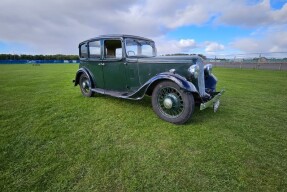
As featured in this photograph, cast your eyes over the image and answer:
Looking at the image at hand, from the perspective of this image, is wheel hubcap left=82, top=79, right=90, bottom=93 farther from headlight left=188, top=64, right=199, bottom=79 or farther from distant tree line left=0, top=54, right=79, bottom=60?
distant tree line left=0, top=54, right=79, bottom=60

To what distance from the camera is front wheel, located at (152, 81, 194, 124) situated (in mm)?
3432

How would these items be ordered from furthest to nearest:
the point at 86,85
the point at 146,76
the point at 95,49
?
1. the point at 86,85
2. the point at 95,49
3. the point at 146,76

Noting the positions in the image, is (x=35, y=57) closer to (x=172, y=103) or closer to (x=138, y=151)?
(x=172, y=103)

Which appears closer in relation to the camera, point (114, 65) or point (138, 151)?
point (138, 151)

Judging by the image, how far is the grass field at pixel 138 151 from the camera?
201cm

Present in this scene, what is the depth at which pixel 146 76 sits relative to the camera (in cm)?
429

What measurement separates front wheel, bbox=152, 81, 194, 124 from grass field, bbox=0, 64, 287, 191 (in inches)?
7.5

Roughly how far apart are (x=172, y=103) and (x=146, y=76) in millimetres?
1092

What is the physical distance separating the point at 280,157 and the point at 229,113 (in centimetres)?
194

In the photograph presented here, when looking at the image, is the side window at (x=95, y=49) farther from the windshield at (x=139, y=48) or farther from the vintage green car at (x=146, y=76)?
the windshield at (x=139, y=48)

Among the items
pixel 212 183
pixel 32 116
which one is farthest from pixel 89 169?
pixel 32 116

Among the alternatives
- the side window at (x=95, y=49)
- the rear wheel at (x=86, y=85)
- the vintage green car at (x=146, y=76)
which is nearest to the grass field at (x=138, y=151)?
the vintage green car at (x=146, y=76)

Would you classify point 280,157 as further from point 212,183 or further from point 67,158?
point 67,158

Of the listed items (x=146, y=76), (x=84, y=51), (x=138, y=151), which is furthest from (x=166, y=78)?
(x=84, y=51)
